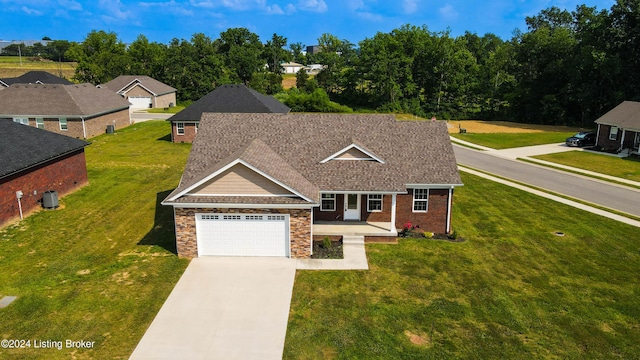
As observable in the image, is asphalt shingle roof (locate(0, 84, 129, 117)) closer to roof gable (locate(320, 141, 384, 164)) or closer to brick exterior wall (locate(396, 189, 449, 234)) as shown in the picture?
roof gable (locate(320, 141, 384, 164))

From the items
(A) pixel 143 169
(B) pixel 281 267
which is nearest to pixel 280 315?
(B) pixel 281 267

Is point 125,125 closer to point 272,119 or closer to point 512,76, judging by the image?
point 272,119

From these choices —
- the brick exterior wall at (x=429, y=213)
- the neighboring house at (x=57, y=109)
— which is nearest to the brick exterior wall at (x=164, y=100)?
the neighboring house at (x=57, y=109)

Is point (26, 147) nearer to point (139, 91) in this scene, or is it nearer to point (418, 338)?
point (418, 338)

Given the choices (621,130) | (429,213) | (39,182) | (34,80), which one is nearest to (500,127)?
(621,130)

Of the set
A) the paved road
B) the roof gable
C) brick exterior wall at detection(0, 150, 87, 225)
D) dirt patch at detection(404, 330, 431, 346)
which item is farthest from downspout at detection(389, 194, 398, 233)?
brick exterior wall at detection(0, 150, 87, 225)
